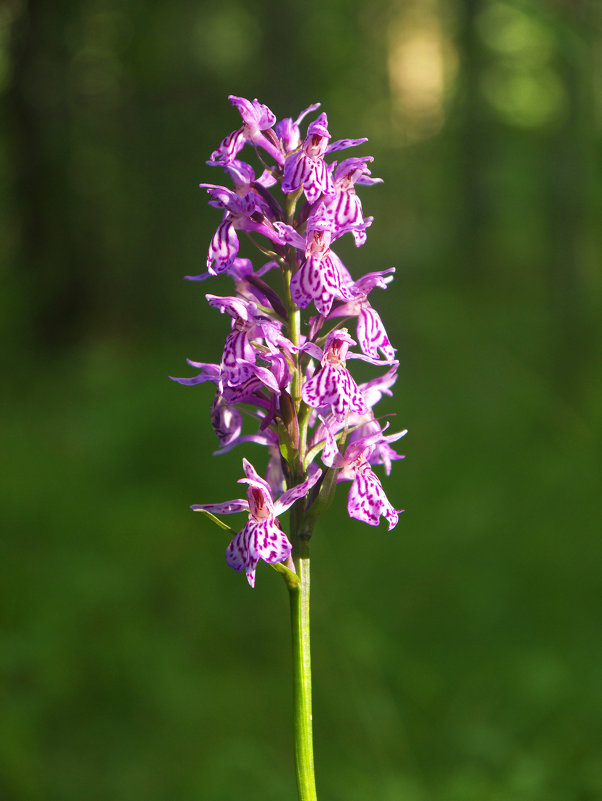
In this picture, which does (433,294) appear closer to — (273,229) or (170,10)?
(170,10)

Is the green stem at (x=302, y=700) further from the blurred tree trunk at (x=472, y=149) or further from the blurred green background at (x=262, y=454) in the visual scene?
the blurred tree trunk at (x=472, y=149)

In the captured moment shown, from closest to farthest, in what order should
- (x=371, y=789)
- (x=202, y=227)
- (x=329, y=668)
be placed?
(x=371, y=789) < (x=329, y=668) < (x=202, y=227)

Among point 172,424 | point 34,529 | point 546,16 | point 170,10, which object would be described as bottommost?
point 34,529

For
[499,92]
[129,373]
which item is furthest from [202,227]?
[499,92]

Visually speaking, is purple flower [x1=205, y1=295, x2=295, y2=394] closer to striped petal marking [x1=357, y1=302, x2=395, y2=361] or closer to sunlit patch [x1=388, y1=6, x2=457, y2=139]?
striped petal marking [x1=357, y1=302, x2=395, y2=361]

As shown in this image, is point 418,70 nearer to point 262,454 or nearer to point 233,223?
point 262,454

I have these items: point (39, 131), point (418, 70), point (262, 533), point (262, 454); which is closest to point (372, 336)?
point (262, 533)

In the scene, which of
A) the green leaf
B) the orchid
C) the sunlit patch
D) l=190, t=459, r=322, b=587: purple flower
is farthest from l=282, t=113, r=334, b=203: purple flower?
the sunlit patch
